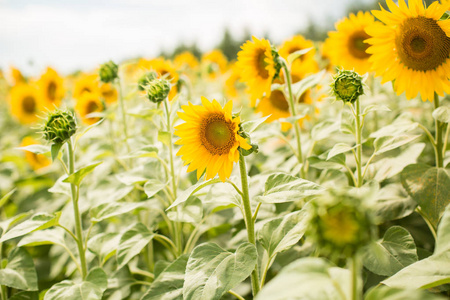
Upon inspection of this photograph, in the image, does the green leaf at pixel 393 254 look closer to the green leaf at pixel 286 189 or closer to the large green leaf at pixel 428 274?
the large green leaf at pixel 428 274

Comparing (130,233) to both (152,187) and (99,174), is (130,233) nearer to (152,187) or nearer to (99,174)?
(152,187)

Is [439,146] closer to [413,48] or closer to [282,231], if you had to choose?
[413,48]

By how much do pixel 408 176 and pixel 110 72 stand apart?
79.3 inches

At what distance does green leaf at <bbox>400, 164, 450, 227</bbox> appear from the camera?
53.7 inches

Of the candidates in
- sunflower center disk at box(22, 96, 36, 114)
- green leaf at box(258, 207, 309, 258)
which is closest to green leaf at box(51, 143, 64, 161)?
green leaf at box(258, 207, 309, 258)

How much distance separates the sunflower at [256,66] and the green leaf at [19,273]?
145 centimetres

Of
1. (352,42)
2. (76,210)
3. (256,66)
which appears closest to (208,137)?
(76,210)

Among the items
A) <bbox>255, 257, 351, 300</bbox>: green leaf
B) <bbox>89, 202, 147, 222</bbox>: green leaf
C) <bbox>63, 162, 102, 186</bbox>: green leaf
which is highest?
<bbox>63, 162, 102, 186</bbox>: green leaf

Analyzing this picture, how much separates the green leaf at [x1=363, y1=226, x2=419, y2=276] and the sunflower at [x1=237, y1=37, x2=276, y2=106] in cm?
95

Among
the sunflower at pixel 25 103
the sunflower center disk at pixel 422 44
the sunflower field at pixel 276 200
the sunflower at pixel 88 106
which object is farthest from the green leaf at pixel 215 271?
the sunflower at pixel 25 103

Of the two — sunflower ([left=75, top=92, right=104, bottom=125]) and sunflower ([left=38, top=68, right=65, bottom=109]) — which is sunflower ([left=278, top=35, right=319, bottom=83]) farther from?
sunflower ([left=38, top=68, right=65, bottom=109])

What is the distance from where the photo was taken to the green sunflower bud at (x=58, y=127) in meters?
1.41

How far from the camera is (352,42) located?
2395mm

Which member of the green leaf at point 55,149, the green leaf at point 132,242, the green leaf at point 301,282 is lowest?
the green leaf at point 132,242
